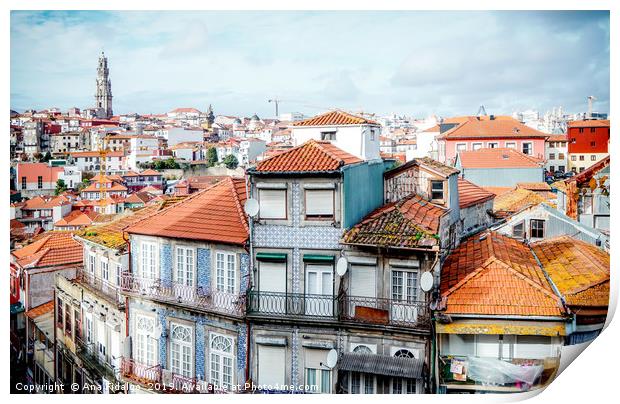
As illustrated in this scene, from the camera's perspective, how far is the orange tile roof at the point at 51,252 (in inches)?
249

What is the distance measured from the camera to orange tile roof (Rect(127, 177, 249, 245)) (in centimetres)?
611

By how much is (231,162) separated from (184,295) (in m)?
1.34

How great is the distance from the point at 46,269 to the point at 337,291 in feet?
9.57

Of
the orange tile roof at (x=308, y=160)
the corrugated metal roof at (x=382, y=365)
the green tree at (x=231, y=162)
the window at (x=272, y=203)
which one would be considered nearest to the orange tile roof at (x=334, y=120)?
the orange tile roof at (x=308, y=160)

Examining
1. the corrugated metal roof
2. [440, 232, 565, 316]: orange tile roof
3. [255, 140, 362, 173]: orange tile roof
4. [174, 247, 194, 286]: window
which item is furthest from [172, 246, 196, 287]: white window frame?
[440, 232, 565, 316]: orange tile roof

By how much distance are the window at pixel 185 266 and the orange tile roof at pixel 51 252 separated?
3.87ft

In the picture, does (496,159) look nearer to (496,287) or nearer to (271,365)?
(496,287)

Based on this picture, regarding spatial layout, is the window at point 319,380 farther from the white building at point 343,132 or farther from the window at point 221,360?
the white building at point 343,132

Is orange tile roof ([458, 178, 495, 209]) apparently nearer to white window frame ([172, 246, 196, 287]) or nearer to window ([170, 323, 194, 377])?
white window frame ([172, 246, 196, 287])

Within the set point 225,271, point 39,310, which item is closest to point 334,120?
point 225,271

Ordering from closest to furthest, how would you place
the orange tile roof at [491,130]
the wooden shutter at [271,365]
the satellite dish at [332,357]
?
the satellite dish at [332,357] → the wooden shutter at [271,365] → the orange tile roof at [491,130]

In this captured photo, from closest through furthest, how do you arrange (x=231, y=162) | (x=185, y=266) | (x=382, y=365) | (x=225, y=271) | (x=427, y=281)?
(x=427, y=281), (x=382, y=365), (x=225, y=271), (x=185, y=266), (x=231, y=162)

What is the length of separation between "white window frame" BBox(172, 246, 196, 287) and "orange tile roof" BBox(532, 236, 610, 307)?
130 inches

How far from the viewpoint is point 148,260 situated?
6367mm
